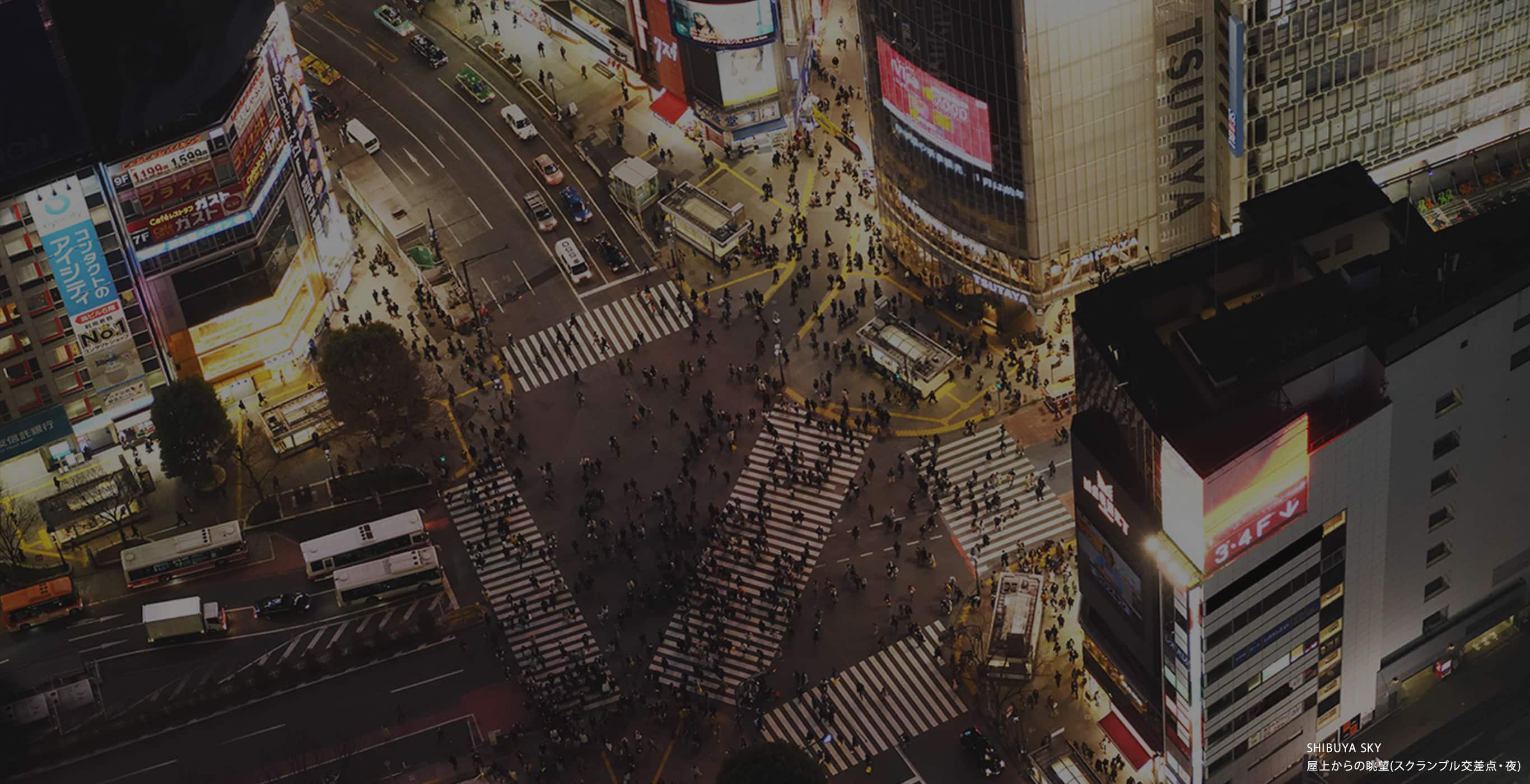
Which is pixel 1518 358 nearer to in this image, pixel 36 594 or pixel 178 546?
pixel 178 546

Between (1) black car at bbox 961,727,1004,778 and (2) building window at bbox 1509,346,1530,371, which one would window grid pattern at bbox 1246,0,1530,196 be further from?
(1) black car at bbox 961,727,1004,778

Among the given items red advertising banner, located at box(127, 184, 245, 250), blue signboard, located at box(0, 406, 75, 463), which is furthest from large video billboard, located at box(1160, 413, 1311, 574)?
blue signboard, located at box(0, 406, 75, 463)

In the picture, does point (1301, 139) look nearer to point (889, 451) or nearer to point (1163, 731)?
point (889, 451)

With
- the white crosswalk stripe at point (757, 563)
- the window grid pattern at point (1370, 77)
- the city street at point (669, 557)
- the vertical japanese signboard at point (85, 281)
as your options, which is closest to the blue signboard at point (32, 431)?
the vertical japanese signboard at point (85, 281)

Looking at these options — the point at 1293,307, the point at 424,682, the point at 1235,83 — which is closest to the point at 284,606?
the point at 424,682

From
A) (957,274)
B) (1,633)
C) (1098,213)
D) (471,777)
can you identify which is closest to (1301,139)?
(1098,213)

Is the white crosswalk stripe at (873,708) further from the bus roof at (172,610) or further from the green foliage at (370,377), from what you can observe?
the bus roof at (172,610)
